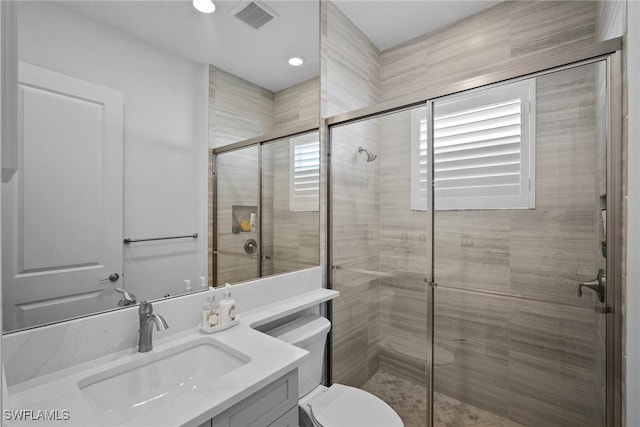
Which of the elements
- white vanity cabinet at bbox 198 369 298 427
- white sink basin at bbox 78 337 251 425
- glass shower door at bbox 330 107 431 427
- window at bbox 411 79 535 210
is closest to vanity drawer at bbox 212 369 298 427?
white vanity cabinet at bbox 198 369 298 427

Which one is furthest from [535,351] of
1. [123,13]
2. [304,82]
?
[123,13]

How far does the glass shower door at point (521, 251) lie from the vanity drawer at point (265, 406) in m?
0.98

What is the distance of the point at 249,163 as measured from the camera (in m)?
1.54

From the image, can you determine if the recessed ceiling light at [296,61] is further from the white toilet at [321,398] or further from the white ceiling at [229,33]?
the white toilet at [321,398]

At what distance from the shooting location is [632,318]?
108 centimetres

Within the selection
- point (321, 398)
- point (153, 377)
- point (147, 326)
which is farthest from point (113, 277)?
point (321, 398)

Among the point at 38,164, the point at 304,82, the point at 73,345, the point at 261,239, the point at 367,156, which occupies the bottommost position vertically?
the point at 73,345

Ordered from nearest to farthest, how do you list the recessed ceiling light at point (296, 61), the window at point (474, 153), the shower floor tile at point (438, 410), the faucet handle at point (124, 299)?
1. the faucet handle at point (124, 299)
2. the window at point (474, 153)
3. the shower floor tile at point (438, 410)
4. the recessed ceiling light at point (296, 61)

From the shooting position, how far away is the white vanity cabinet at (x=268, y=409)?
832 millimetres

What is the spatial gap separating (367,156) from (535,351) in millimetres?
1357

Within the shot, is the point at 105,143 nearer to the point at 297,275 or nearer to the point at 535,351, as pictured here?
the point at 297,275

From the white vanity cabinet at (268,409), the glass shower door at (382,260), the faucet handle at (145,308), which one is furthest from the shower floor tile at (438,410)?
the faucet handle at (145,308)

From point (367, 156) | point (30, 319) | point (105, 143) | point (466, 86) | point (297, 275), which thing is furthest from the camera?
point (367, 156)

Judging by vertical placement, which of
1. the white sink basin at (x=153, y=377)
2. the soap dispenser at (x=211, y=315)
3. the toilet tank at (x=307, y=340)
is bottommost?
the toilet tank at (x=307, y=340)
